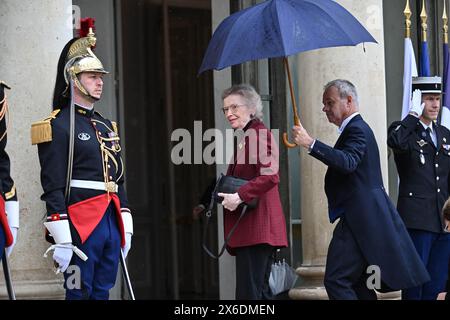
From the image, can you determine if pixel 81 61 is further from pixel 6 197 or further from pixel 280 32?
pixel 280 32

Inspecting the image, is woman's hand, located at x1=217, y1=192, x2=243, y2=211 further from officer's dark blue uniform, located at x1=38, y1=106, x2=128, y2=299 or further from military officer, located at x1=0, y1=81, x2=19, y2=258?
military officer, located at x1=0, y1=81, x2=19, y2=258

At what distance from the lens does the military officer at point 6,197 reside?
7297 millimetres

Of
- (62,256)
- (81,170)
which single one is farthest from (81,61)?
(62,256)

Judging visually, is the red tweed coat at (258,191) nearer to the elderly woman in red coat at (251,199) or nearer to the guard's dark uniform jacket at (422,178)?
the elderly woman in red coat at (251,199)

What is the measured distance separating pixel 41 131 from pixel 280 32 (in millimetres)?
1445

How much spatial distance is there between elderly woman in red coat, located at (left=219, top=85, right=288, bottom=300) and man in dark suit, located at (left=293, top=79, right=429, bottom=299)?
0.36 meters

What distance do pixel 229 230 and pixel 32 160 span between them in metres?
1.27

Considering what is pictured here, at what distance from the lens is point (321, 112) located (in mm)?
9602

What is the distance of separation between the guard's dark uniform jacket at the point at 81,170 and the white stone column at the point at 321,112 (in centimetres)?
207

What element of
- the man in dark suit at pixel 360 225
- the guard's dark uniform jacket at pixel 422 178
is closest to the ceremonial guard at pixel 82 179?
the man in dark suit at pixel 360 225

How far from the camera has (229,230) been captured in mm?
8438

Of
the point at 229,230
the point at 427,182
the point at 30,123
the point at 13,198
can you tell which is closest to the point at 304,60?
the point at 427,182
